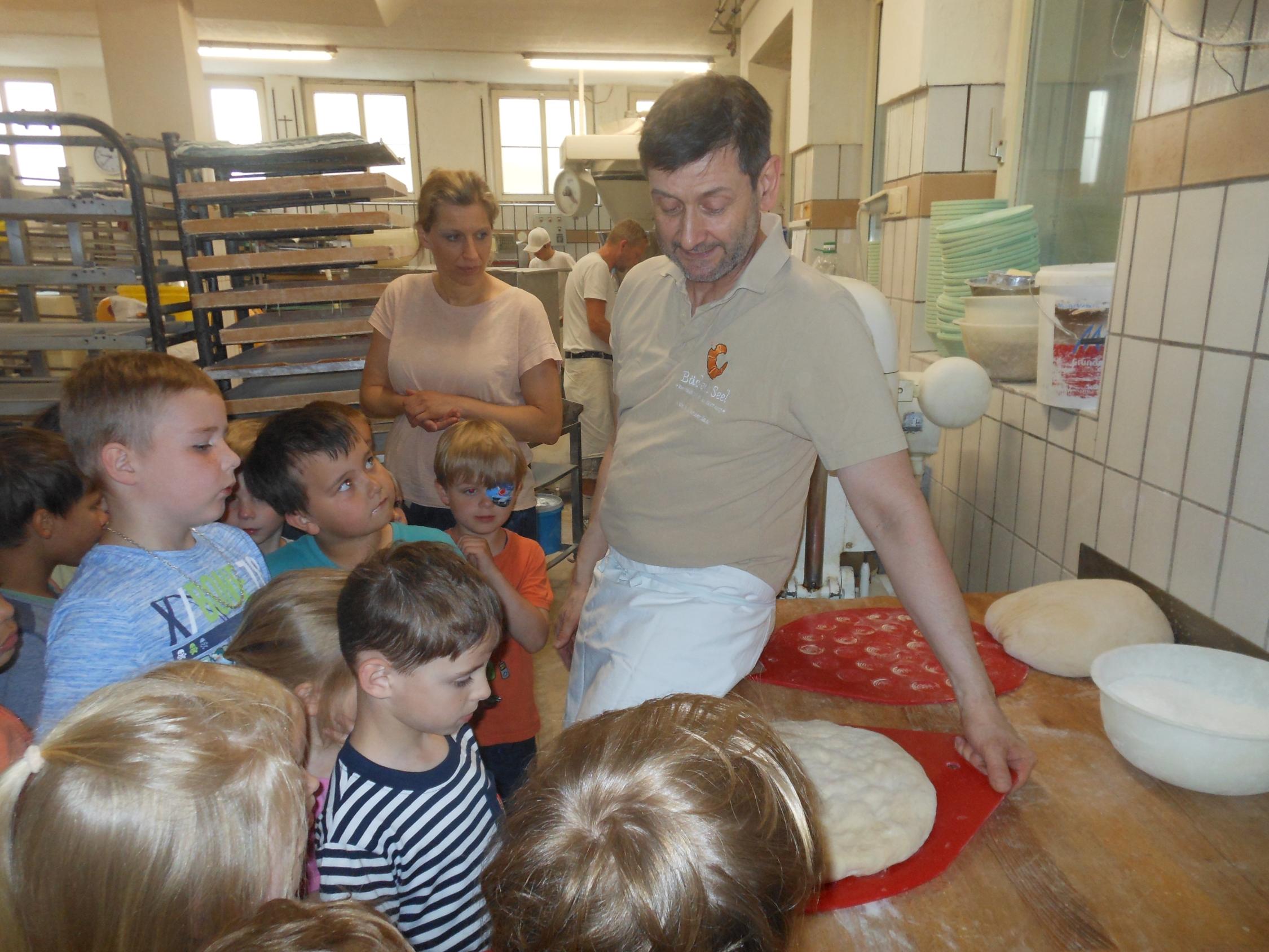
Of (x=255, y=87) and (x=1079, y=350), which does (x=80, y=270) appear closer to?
(x=1079, y=350)

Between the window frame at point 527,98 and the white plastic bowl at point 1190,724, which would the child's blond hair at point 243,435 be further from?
the window frame at point 527,98

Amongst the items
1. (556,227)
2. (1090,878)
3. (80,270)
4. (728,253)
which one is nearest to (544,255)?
(556,227)

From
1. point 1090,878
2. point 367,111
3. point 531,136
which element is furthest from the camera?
point 531,136

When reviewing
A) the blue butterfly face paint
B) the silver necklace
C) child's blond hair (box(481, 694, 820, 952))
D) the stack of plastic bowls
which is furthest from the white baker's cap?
child's blond hair (box(481, 694, 820, 952))

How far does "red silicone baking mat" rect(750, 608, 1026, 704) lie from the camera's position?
4.50 feet

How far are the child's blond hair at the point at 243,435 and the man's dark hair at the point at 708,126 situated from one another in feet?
3.35

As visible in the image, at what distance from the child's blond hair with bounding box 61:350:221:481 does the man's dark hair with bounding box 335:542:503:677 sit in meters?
0.41

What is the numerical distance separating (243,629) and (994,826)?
1.09 meters

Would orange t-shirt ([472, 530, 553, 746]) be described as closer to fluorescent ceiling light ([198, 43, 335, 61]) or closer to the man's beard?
the man's beard

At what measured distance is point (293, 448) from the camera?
58.1 inches

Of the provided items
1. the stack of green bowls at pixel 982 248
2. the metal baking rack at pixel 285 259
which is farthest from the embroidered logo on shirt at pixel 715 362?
the metal baking rack at pixel 285 259

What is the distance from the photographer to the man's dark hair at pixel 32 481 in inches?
56.6

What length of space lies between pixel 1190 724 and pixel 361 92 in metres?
9.85

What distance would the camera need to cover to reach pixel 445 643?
1.04 m
